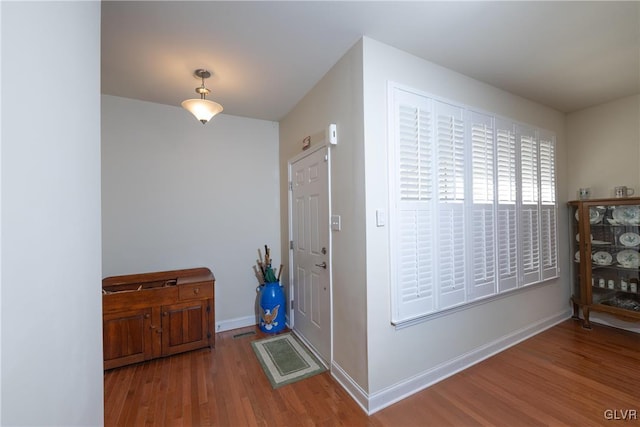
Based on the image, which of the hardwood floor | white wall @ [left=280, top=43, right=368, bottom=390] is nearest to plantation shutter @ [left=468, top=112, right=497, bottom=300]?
the hardwood floor

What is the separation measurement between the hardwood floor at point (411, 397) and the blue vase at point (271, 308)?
1.63ft

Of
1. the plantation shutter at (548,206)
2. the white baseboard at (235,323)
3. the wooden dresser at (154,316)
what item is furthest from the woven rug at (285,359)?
the plantation shutter at (548,206)

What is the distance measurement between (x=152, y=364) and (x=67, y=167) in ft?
7.70

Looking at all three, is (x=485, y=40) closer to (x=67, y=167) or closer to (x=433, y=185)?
(x=433, y=185)

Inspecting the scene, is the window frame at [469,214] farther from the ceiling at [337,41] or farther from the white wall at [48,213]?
the white wall at [48,213]

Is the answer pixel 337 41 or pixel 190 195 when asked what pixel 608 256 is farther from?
pixel 190 195

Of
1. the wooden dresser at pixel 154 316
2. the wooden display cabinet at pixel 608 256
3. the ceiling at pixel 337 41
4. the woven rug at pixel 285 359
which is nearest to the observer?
the ceiling at pixel 337 41

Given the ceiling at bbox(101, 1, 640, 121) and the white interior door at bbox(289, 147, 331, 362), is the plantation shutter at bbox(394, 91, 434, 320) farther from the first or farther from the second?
the white interior door at bbox(289, 147, 331, 362)

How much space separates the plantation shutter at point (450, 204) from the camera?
2.10 m

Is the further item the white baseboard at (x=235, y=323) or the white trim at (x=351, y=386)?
the white baseboard at (x=235, y=323)

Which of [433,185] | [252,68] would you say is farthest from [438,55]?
[252,68]

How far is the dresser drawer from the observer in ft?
8.24

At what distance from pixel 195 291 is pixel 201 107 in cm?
173

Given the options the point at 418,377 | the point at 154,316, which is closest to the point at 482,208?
the point at 418,377
